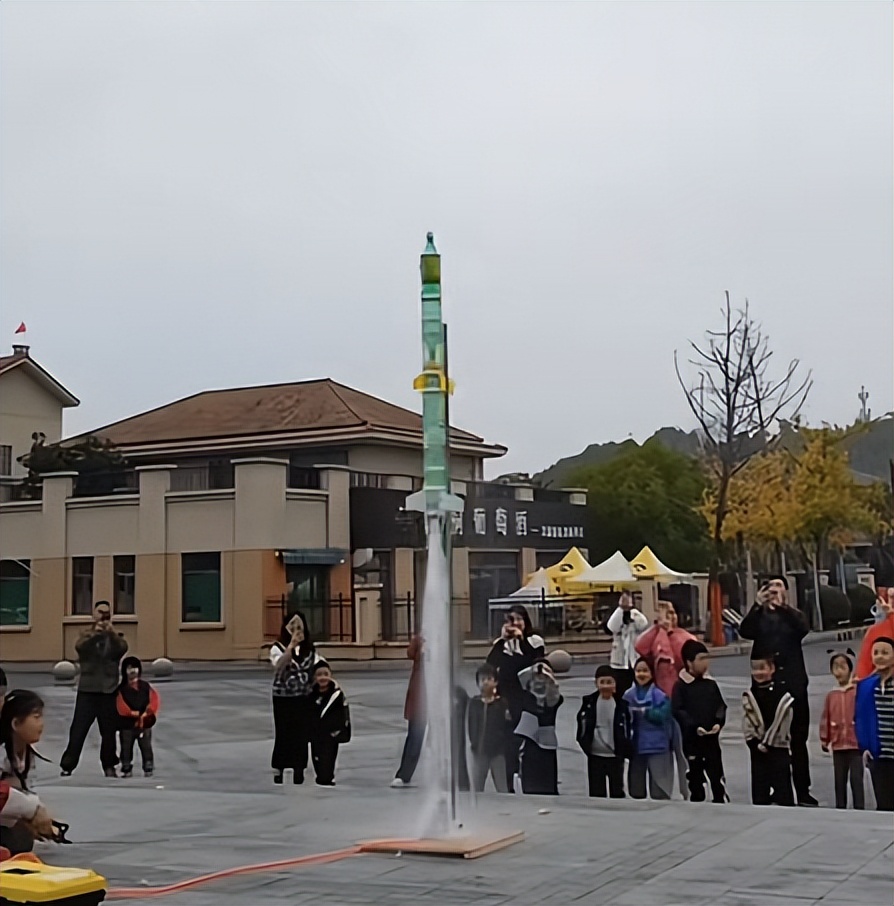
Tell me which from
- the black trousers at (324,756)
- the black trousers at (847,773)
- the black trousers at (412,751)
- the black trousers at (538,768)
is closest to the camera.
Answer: the black trousers at (847,773)

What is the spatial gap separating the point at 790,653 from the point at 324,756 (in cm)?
372

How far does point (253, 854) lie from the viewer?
8031 mm

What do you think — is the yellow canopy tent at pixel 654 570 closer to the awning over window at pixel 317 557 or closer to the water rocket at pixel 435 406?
the awning over window at pixel 317 557

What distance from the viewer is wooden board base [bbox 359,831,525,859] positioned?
25.0ft

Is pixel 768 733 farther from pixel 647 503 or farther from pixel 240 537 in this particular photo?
pixel 240 537

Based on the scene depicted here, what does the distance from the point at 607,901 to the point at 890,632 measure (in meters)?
3.77

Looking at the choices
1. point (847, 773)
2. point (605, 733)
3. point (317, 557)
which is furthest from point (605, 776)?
point (317, 557)

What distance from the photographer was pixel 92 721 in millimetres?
11852

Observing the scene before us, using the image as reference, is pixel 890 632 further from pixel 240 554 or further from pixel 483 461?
pixel 240 554

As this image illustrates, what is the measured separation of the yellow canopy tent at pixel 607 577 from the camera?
12898 millimetres

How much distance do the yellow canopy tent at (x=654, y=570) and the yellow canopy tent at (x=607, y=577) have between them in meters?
0.07

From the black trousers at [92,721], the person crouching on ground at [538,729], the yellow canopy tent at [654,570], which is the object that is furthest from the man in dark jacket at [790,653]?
the black trousers at [92,721]

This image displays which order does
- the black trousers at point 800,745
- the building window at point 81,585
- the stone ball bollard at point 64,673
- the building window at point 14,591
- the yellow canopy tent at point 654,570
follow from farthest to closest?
the building window at point 14,591, the building window at point 81,585, the stone ball bollard at point 64,673, the yellow canopy tent at point 654,570, the black trousers at point 800,745

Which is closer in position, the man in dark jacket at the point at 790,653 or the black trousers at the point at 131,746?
the man in dark jacket at the point at 790,653
